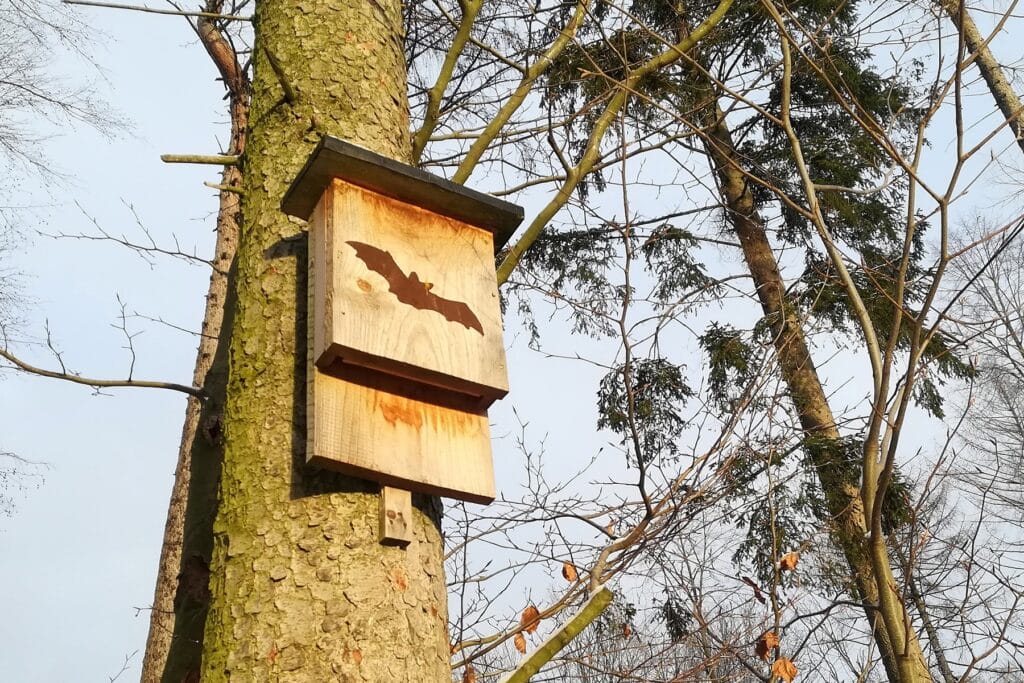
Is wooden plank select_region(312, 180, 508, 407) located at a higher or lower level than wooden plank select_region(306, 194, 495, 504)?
higher

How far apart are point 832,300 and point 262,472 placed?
18.2 feet

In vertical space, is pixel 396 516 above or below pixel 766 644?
below

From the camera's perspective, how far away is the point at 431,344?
1.80 metres

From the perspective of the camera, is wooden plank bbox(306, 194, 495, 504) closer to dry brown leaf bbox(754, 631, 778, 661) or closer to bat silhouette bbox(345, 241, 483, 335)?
bat silhouette bbox(345, 241, 483, 335)

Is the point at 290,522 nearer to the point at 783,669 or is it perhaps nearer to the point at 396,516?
the point at 396,516

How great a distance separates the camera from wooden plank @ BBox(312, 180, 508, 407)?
5.61 ft

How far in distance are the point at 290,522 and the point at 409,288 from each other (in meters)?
0.52

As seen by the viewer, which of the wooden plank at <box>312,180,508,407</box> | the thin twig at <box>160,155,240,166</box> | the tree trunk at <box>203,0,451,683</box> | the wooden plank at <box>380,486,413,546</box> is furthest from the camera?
the thin twig at <box>160,155,240,166</box>

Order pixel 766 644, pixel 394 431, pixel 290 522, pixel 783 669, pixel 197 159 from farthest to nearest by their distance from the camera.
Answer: pixel 766 644, pixel 783 669, pixel 197 159, pixel 394 431, pixel 290 522

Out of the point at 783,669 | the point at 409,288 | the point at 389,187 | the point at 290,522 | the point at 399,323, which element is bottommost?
the point at 290,522

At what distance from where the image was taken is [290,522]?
61.8 inches

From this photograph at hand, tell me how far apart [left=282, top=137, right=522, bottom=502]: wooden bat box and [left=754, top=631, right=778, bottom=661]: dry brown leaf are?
1279mm

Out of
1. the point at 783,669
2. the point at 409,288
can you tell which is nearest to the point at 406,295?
the point at 409,288

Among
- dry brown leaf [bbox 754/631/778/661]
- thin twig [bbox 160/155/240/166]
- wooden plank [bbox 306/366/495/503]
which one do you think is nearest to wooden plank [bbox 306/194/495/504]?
wooden plank [bbox 306/366/495/503]
